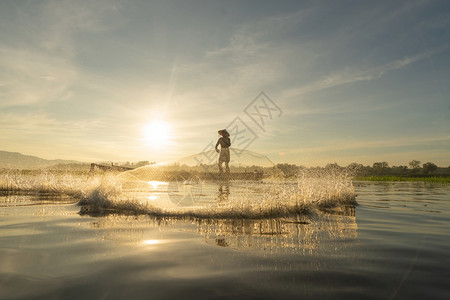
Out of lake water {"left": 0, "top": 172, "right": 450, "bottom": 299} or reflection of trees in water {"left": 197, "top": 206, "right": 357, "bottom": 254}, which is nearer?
lake water {"left": 0, "top": 172, "right": 450, "bottom": 299}

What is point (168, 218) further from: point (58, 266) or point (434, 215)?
point (434, 215)

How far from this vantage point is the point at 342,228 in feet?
17.9

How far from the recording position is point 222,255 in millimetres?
3557

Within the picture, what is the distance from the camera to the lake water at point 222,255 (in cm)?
250

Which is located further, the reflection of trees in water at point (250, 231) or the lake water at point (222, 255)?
the reflection of trees in water at point (250, 231)

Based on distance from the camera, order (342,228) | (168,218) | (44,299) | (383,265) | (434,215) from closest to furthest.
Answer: (44,299) < (383,265) < (342,228) < (168,218) < (434,215)

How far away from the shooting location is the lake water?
250cm

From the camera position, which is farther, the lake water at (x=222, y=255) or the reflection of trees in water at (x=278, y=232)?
the reflection of trees in water at (x=278, y=232)

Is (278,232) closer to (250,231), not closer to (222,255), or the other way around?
(250,231)

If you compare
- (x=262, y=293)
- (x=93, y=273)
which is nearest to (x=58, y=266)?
(x=93, y=273)

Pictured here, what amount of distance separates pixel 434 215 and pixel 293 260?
6740mm

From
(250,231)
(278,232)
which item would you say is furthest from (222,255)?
(278,232)

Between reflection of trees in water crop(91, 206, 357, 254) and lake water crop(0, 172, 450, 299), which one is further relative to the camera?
reflection of trees in water crop(91, 206, 357, 254)

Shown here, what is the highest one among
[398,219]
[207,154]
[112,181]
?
[207,154]
